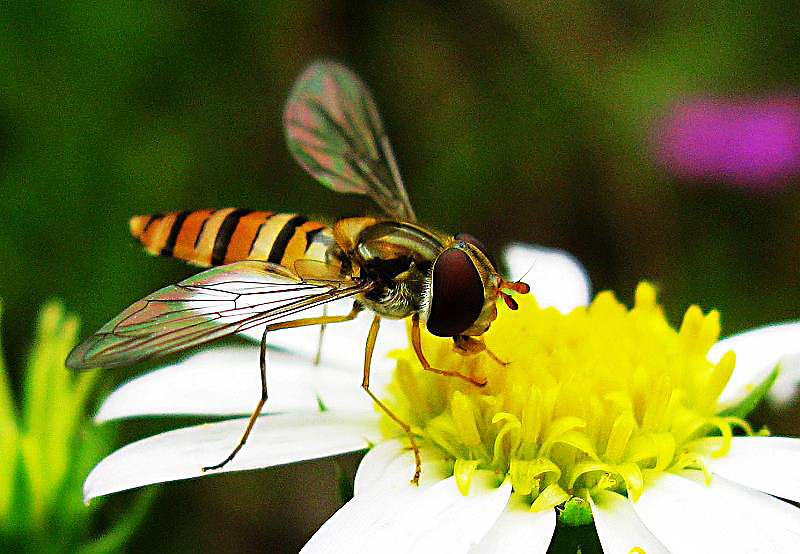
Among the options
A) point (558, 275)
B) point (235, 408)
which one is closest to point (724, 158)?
point (558, 275)

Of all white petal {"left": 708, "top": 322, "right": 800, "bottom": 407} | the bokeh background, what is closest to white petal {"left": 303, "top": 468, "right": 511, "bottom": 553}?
white petal {"left": 708, "top": 322, "right": 800, "bottom": 407}

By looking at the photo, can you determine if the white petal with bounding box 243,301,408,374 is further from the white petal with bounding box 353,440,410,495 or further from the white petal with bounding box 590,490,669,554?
the white petal with bounding box 590,490,669,554

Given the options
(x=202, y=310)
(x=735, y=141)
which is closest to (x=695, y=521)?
(x=202, y=310)

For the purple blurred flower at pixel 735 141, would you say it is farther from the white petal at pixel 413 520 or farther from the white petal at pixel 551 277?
the white petal at pixel 413 520

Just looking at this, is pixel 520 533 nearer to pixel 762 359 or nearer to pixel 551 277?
pixel 762 359

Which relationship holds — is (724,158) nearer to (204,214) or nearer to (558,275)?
(558,275)

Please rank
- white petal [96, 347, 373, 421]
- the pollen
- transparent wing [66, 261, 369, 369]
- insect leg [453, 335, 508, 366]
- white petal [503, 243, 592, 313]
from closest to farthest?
1. transparent wing [66, 261, 369, 369]
2. the pollen
3. insect leg [453, 335, 508, 366]
4. white petal [96, 347, 373, 421]
5. white petal [503, 243, 592, 313]

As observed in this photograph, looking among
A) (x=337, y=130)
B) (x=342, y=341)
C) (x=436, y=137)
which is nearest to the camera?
(x=342, y=341)
